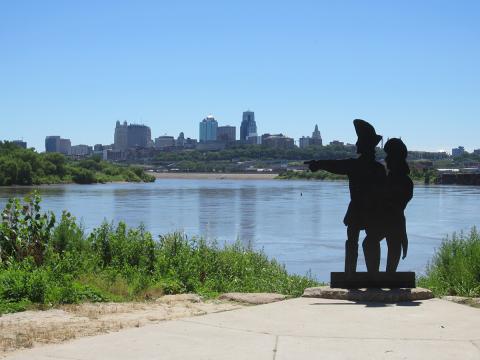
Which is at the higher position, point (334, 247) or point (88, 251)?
point (88, 251)

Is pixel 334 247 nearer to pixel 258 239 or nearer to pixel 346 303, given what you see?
pixel 258 239

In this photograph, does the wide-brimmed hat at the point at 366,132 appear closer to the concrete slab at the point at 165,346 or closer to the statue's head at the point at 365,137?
the statue's head at the point at 365,137

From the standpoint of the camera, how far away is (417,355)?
584cm

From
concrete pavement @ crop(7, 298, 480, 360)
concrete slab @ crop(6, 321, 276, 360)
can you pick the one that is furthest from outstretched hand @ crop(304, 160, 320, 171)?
concrete slab @ crop(6, 321, 276, 360)

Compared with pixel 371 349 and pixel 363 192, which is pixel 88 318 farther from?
pixel 363 192

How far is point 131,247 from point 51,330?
5.56 metres

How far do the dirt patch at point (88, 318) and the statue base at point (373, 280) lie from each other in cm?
161

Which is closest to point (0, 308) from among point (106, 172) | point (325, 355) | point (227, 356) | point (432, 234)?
point (227, 356)

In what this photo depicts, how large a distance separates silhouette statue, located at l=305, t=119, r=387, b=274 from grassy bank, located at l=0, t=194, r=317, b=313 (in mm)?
1225

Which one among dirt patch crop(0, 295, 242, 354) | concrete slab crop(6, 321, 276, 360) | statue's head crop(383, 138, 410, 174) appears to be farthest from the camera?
statue's head crop(383, 138, 410, 174)

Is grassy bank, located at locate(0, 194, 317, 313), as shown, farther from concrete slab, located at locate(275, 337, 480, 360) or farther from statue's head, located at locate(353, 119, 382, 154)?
concrete slab, located at locate(275, 337, 480, 360)

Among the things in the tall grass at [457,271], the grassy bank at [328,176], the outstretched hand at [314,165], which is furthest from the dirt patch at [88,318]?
the grassy bank at [328,176]

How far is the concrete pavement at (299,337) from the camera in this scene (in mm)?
5832

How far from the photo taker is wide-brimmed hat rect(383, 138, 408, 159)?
9.57 meters
